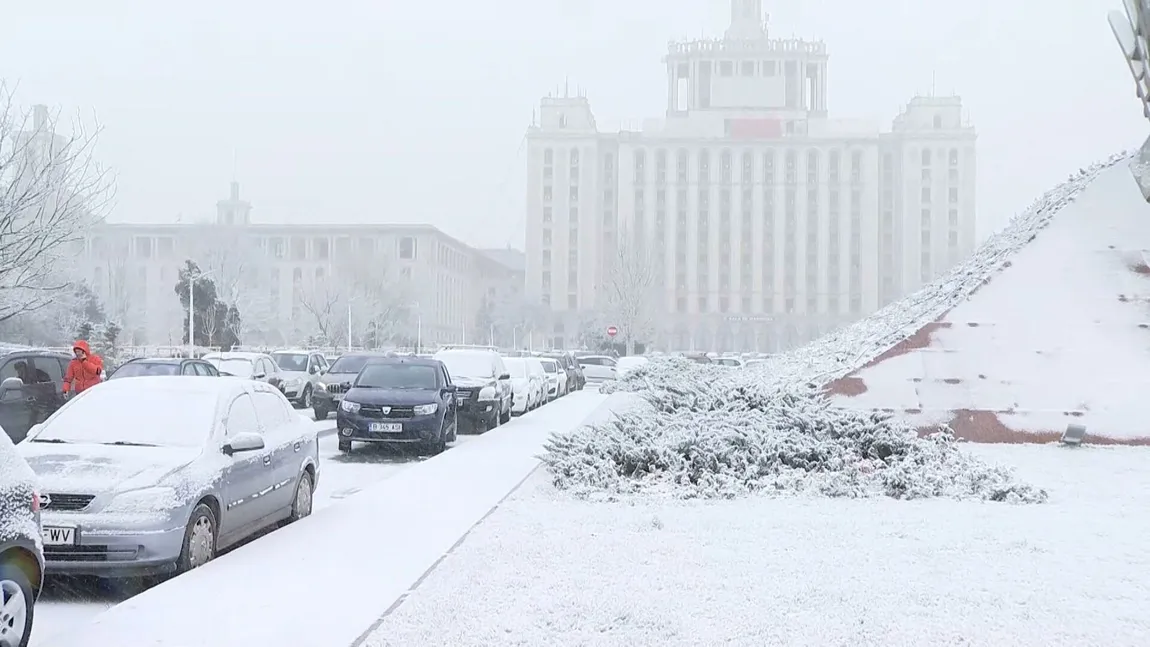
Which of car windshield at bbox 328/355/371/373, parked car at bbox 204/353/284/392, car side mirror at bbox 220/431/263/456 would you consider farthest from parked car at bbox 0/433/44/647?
car windshield at bbox 328/355/371/373

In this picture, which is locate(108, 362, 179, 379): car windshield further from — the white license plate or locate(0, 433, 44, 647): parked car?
locate(0, 433, 44, 647): parked car

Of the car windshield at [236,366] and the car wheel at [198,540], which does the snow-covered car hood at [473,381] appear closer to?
the car windshield at [236,366]

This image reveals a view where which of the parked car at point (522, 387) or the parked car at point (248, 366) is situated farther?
the parked car at point (522, 387)

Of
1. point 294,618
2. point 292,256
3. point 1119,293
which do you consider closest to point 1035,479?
point 1119,293

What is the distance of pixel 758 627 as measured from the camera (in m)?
6.61

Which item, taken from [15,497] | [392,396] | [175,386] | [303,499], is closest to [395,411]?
[392,396]

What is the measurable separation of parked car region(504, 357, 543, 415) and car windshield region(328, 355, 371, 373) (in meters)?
4.11

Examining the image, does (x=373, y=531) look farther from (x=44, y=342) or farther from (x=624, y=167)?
(x=624, y=167)

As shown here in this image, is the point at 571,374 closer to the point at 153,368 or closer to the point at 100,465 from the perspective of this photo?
the point at 153,368

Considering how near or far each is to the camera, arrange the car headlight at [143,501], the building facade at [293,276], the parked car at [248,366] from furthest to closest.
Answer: the building facade at [293,276] → the parked car at [248,366] → the car headlight at [143,501]

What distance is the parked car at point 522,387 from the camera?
97.0ft

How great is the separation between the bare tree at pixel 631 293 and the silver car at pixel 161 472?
74155 millimetres

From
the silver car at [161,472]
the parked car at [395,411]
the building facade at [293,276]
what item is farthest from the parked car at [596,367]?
the silver car at [161,472]

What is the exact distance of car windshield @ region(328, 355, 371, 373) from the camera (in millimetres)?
29938
